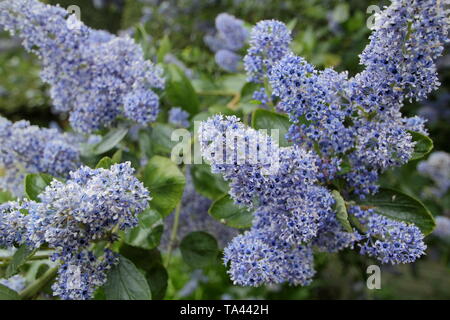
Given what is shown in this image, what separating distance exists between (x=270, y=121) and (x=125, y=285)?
51 centimetres

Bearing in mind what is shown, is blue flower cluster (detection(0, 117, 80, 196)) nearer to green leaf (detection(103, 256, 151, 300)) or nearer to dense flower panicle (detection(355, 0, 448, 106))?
green leaf (detection(103, 256, 151, 300))

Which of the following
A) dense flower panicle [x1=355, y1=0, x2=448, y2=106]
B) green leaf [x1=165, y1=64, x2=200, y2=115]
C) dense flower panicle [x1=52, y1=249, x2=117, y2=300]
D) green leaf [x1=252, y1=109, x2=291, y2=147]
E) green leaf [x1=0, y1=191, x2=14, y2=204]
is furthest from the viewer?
green leaf [x1=165, y1=64, x2=200, y2=115]

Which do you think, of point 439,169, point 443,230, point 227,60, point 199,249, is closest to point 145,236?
point 199,249

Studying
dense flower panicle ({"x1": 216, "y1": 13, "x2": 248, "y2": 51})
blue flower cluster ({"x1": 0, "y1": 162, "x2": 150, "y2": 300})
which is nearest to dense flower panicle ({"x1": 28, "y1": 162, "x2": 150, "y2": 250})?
blue flower cluster ({"x1": 0, "y1": 162, "x2": 150, "y2": 300})

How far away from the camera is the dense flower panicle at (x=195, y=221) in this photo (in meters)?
1.53

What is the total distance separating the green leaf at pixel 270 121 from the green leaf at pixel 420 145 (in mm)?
287

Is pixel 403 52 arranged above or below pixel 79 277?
above

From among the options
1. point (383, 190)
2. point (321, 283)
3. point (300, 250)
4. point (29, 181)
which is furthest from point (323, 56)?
point (321, 283)

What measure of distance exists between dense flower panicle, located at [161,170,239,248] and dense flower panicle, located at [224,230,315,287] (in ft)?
1.49

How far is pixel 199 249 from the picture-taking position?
→ 1.43 m

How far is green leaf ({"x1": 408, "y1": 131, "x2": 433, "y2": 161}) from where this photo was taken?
1080mm

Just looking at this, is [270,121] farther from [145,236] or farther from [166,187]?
[145,236]

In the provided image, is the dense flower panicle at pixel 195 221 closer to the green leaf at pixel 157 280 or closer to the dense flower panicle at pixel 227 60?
the green leaf at pixel 157 280
